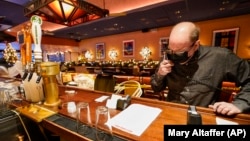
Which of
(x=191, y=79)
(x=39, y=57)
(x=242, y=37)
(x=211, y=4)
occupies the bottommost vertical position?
(x=191, y=79)

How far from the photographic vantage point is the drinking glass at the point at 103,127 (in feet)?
2.19

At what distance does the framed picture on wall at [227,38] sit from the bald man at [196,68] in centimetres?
752

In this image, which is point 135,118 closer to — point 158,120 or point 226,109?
point 158,120

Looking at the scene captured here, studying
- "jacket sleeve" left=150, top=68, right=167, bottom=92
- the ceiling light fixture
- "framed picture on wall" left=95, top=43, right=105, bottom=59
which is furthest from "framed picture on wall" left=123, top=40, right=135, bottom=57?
"jacket sleeve" left=150, top=68, right=167, bottom=92

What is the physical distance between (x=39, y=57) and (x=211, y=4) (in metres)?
6.14

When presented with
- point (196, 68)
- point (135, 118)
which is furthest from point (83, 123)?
point (196, 68)

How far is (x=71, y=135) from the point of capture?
703 mm

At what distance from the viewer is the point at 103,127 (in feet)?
2.42

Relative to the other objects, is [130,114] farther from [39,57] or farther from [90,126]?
[39,57]

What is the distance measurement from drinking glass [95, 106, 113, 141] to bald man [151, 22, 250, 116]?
2.08 feet

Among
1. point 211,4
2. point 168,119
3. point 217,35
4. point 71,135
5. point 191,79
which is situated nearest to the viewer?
point 71,135

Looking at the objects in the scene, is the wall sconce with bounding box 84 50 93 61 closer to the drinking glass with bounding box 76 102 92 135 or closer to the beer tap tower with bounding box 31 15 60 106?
the beer tap tower with bounding box 31 15 60 106

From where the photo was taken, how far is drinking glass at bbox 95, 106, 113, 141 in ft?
2.19

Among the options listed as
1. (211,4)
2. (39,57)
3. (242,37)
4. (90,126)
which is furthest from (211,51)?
(242,37)
